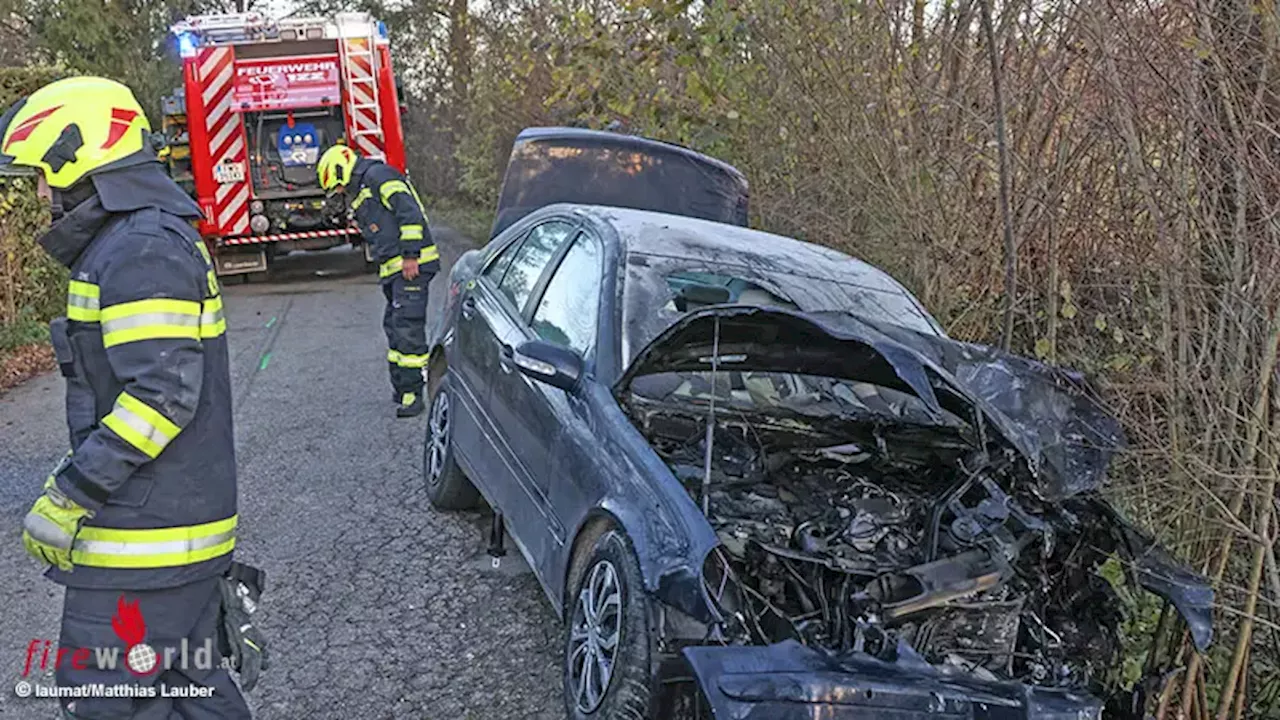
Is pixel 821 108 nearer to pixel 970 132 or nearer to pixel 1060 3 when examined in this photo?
pixel 970 132

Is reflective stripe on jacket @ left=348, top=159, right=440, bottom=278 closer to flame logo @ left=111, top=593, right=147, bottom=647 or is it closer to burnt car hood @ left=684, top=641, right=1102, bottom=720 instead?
flame logo @ left=111, top=593, right=147, bottom=647

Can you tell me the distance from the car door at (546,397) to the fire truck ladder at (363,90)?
855 cm

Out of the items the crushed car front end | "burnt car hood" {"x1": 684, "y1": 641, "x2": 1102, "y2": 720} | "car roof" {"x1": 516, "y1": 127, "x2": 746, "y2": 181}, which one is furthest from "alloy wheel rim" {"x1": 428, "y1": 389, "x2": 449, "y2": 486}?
"burnt car hood" {"x1": 684, "y1": 641, "x2": 1102, "y2": 720}

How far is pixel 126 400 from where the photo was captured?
2486 millimetres

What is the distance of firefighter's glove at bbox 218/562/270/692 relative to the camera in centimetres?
285

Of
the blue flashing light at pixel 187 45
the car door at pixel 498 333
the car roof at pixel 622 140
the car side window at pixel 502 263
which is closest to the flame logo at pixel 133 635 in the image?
the car door at pixel 498 333

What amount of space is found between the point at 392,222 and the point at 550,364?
3.53 m

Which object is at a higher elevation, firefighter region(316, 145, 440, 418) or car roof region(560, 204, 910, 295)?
car roof region(560, 204, 910, 295)

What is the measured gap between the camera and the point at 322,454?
6.19 m

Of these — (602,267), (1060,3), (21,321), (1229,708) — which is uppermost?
(1060,3)

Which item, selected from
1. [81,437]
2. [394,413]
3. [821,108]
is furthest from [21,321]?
[81,437]

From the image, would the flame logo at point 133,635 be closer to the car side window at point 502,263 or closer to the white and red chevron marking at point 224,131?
the car side window at point 502,263

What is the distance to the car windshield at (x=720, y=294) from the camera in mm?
3938

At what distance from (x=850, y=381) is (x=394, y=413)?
159 inches
